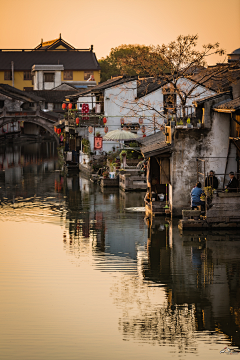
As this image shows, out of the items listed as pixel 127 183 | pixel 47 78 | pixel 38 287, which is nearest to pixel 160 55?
pixel 127 183

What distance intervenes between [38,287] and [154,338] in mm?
4500

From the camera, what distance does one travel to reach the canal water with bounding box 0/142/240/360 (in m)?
11.6

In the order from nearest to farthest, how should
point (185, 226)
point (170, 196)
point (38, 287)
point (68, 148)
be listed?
point (38, 287) < point (185, 226) < point (170, 196) < point (68, 148)

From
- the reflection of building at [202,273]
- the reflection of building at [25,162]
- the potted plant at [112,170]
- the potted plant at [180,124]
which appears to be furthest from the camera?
the reflection of building at [25,162]

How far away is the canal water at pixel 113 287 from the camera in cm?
1162

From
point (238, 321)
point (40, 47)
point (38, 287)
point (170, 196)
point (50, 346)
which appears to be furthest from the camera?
point (40, 47)

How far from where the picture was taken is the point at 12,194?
3391 cm

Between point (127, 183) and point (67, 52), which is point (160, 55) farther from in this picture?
point (67, 52)

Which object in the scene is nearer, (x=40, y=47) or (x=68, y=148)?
(x=68, y=148)

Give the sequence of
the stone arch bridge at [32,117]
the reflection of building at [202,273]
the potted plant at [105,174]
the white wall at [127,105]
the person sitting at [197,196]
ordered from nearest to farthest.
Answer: the reflection of building at [202,273]
the person sitting at [197,196]
the potted plant at [105,174]
the white wall at [127,105]
the stone arch bridge at [32,117]

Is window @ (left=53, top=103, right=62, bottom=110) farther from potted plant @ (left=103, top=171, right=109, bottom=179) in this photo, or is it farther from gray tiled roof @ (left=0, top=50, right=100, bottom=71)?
potted plant @ (left=103, top=171, right=109, bottom=179)

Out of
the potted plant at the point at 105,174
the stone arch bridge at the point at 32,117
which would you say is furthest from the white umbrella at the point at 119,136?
the stone arch bridge at the point at 32,117

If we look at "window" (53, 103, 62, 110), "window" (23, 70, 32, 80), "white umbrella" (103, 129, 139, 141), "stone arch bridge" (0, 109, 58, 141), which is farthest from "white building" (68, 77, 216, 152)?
"window" (23, 70, 32, 80)

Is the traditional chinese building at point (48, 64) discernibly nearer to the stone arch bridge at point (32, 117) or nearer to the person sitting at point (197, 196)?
the stone arch bridge at point (32, 117)
